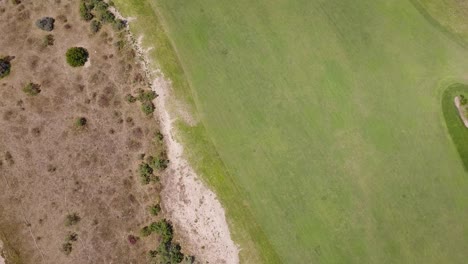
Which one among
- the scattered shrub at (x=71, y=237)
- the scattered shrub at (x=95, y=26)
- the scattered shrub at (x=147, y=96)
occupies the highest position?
the scattered shrub at (x=95, y=26)

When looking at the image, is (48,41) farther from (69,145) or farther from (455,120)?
(455,120)

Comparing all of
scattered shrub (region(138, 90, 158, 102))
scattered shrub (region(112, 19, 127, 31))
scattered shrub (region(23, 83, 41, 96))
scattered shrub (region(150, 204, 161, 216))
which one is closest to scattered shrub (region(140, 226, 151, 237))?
scattered shrub (region(150, 204, 161, 216))

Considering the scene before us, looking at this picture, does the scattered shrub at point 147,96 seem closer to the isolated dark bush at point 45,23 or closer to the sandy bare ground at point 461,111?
the isolated dark bush at point 45,23

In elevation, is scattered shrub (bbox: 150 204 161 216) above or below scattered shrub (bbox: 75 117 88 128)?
below

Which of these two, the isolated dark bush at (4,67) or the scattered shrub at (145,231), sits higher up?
the isolated dark bush at (4,67)

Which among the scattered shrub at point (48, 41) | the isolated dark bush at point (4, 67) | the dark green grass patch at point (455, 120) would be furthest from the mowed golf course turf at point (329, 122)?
the isolated dark bush at point (4, 67)

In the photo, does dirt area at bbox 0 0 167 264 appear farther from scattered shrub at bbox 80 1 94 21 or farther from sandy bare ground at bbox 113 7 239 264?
sandy bare ground at bbox 113 7 239 264

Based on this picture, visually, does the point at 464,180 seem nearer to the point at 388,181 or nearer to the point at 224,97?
the point at 388,181
